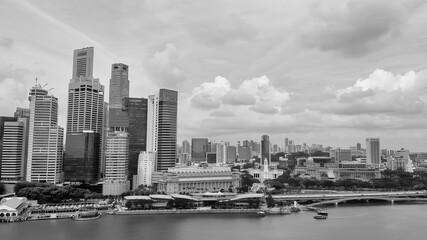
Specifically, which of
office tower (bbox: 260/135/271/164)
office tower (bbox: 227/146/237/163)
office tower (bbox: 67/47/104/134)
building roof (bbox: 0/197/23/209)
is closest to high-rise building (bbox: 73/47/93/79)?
office tower (bbox: 67/47/104/134)

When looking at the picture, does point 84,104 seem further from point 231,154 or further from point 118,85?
point 231,154

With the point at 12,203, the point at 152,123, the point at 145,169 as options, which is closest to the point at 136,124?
the point at 152,123

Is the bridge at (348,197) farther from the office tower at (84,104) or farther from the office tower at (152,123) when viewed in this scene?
the office tower at (84,104)

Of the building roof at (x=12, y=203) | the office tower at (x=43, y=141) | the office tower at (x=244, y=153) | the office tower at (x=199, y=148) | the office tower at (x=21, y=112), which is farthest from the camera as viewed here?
the office tower at (x=244, y=153)

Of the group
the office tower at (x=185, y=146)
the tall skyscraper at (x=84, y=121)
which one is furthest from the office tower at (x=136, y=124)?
the office tower at (x=185, y=146)

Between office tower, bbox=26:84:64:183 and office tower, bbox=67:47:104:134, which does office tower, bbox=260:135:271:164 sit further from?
office tower, bbox=26:84:64:183
